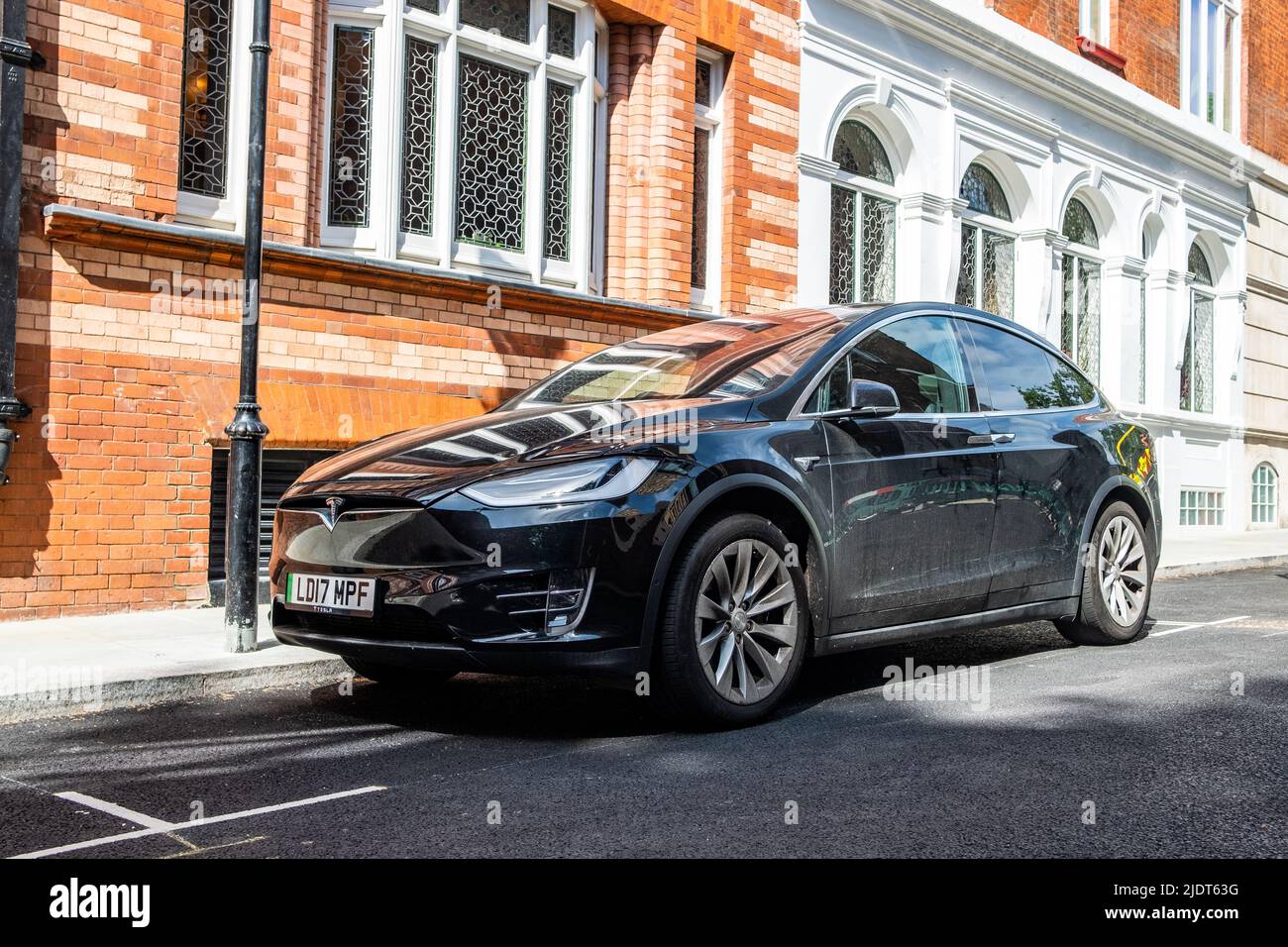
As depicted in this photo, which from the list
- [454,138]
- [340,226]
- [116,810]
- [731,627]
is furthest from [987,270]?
[116,810]

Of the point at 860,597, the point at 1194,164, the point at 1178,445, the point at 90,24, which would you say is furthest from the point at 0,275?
the point at 1194,164

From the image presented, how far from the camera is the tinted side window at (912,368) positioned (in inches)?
228

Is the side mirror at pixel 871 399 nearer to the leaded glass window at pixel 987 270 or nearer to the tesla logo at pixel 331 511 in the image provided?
the tesla logo at pixel 331 511

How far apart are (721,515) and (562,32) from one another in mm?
7761

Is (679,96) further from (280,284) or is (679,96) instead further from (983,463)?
(983,463)

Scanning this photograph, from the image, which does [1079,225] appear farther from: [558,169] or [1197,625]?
[1197,625]

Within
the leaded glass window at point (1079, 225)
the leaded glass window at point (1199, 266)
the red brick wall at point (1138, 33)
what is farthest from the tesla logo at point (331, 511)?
the leaded glass window at point (1199, 266)

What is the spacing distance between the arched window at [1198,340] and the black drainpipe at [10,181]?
18350 millimetres

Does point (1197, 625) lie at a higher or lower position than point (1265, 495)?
lower

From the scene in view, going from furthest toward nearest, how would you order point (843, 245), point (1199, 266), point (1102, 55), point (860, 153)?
1. point (1199, 266)
2. point (1102, 55)
3. point (860, 153)
4. point (843, 245)

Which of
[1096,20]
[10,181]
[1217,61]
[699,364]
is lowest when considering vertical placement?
[699,364]

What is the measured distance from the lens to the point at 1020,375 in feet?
22.5

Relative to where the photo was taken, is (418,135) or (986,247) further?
(986,247)

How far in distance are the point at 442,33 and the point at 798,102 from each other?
4550 millimetres
